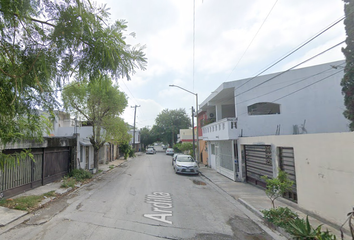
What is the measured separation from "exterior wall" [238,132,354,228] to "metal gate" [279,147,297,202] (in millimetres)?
596

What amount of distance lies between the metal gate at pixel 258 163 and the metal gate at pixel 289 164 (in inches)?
38.4

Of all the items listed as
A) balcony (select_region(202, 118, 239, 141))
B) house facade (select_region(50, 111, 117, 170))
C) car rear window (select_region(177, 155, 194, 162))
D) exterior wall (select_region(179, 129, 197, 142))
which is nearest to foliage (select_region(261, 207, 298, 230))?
balcony (select_region(202, 118, 239, 141))

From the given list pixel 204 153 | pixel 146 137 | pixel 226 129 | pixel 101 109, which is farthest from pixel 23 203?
pixel 146 137

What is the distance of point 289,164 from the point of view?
7707 mm

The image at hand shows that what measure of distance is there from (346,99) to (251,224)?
23.5ft

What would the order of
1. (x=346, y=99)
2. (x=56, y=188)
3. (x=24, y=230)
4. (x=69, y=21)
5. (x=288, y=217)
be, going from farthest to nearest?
1. (x=56, y=188)
2. (x=346, y=99)
3. (x=288, y=217)
4. (x=24, y=230)
5. (x=69, y=21)

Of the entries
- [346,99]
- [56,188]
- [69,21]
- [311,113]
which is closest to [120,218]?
[69,21]

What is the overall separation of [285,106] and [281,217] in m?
8.58

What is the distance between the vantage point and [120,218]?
5.80m

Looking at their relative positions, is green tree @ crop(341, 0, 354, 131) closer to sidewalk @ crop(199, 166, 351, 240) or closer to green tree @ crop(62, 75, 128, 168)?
sidewalk @ crop(199, 166, 351, 240)

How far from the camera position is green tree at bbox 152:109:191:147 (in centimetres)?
5059

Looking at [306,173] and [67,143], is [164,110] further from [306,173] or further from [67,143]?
[306,173]

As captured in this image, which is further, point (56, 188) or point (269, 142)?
point (56, 188)

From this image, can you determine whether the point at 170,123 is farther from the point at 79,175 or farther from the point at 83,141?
the point at 79,175
